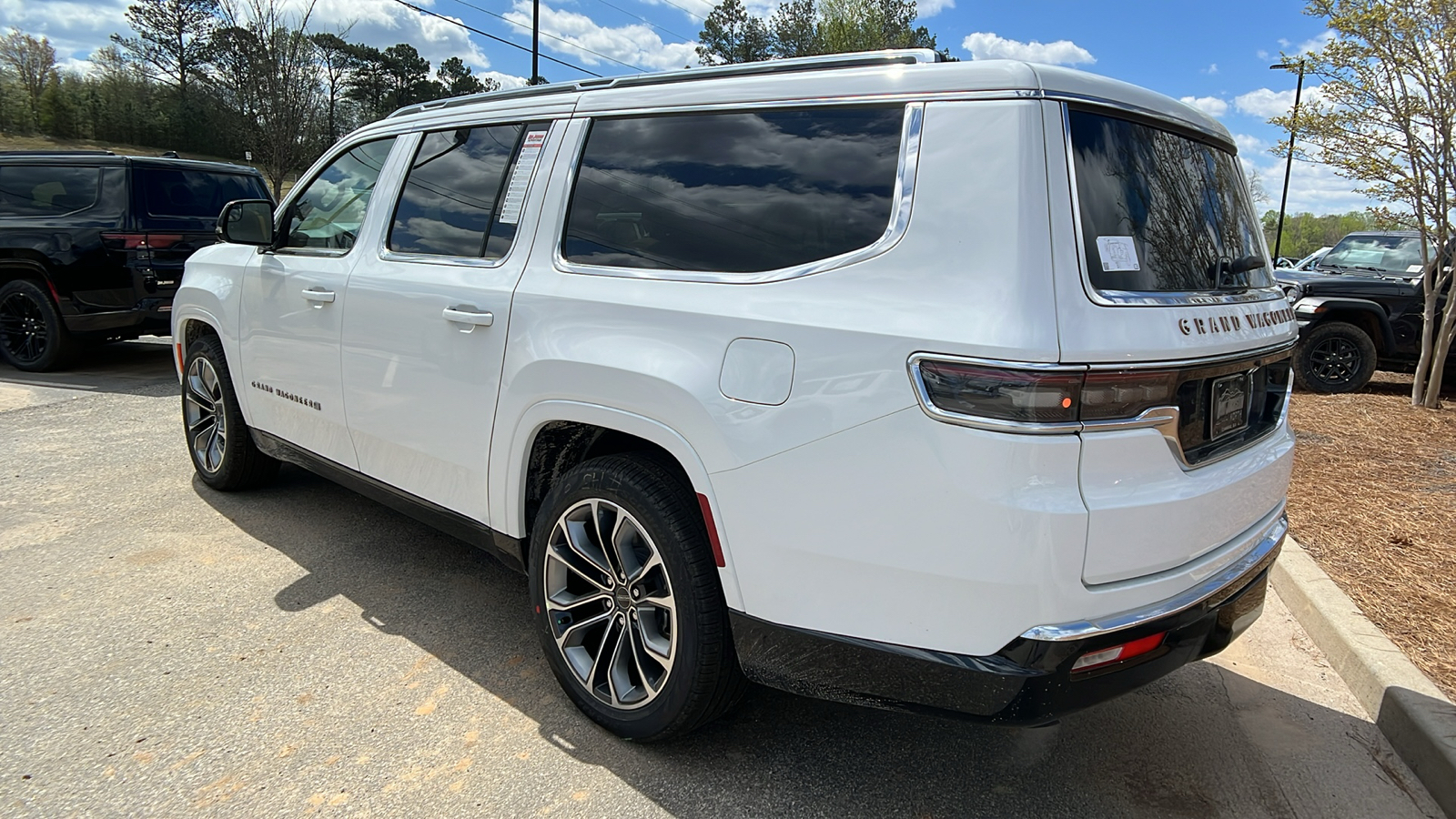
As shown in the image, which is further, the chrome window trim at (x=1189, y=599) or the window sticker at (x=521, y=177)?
the window sticker at (x=521, y=177)

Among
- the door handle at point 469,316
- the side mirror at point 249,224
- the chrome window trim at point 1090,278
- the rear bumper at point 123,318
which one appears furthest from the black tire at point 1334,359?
the rear bumper at point 123,318

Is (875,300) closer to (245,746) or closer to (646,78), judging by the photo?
(646,78)

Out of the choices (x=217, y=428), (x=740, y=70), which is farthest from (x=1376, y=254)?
(x=217, y=428)

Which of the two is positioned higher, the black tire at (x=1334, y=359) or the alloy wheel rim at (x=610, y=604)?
the black tire at (x=1334, y=359)

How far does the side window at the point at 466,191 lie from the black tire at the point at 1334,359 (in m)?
8.93

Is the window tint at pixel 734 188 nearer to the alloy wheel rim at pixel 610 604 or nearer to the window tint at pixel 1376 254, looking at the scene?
the alloy wheel rim at pixel 610 604

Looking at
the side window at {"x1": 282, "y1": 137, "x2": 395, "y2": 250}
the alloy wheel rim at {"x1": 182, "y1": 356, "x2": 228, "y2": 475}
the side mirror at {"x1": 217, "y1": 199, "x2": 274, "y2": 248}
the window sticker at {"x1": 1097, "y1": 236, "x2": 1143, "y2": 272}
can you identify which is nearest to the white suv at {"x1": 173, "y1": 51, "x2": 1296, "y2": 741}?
the window sticker at {"x1": 1097, "y1": 236, "x2": 1143, "y2": 272}

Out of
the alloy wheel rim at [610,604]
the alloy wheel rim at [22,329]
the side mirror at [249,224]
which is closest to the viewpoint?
the alloy wheel rim at [610,604]

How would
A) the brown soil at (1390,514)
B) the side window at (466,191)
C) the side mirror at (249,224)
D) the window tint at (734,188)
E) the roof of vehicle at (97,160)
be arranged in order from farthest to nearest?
the roof of vehicle at (97,160) → the side mirror at (249,224) → the brown soil at (1390,514) → the side window at (466,191) → the window tint at (734,188)

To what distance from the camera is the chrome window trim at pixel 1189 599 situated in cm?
186

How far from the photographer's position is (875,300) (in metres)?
1.98

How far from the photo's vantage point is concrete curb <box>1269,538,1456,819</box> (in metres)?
2.61

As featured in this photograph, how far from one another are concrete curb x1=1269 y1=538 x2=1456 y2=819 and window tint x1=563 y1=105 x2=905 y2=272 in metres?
2.39

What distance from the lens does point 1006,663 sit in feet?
6.20
